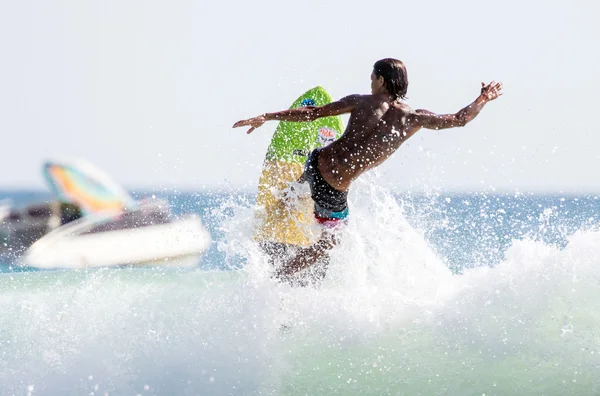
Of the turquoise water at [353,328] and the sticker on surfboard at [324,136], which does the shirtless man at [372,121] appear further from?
the sticker on surfboard at [324,136]

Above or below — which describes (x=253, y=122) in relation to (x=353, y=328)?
above

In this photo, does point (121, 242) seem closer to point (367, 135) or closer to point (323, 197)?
point (323, 197)

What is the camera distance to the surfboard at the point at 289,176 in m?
6.02

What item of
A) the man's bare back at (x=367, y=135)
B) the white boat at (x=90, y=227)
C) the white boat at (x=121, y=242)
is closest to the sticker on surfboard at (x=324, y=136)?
the man's bare back at (x=367, y=135)

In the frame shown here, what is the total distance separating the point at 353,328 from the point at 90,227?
1290 centimetres

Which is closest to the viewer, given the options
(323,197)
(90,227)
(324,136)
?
(323,197)

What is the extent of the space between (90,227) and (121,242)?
0.81m

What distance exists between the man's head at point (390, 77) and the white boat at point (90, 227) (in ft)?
39.2

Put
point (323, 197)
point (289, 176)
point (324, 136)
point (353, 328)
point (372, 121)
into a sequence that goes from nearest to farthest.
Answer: point (353, 328) < point (372, 121) < point (323, 197) < point (289, 176) < point (324, 136)

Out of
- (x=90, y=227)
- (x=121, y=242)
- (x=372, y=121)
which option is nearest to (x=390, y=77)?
(x=372, y=121)

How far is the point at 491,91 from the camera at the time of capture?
5582mm

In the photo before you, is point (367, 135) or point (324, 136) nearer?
point (367, 135)

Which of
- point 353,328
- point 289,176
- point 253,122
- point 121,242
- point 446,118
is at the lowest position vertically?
point 353,328

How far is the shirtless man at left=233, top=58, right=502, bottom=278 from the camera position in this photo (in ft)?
17.5
